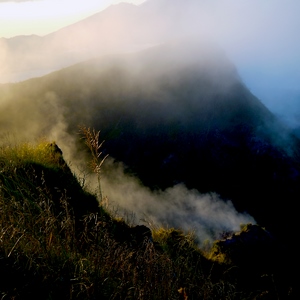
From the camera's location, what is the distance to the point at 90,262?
14.7 ft

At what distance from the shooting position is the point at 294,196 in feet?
422

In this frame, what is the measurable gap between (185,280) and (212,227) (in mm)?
108423

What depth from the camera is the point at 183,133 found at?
139625mm

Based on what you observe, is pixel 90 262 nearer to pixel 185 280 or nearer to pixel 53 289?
pixel 53 289

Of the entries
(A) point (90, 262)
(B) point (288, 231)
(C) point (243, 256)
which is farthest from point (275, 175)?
(A) point (90, 262)

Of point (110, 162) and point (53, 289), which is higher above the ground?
point (53, 289)

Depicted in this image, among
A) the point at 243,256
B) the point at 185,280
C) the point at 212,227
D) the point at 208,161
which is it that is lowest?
the point at 212,227

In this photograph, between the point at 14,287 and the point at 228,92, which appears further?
the point at 228,92

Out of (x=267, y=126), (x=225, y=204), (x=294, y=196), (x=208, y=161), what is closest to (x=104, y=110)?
(x=208, y=161)

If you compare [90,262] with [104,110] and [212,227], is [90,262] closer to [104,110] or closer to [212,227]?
[212,227]

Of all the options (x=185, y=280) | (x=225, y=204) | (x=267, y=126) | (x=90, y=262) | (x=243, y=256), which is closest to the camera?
(x=90, y=262)

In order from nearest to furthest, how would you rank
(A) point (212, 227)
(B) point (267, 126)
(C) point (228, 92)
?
1. (A) point (212, 227)
2. (B) point (267, 126)
3. (C) point (228, 92)

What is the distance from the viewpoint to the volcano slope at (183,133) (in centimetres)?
12825

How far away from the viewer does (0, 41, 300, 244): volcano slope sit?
128 meters
